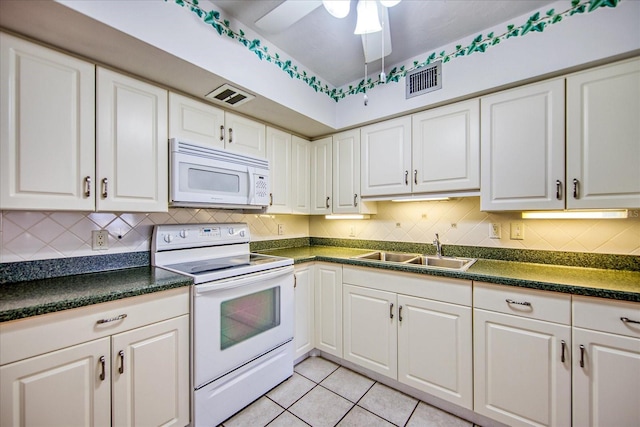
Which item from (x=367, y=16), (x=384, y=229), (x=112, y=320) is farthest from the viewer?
(x=384, y=229)

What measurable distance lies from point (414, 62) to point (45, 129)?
2357 millimetres

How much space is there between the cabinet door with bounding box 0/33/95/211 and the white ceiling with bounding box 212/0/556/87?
0.85 meters

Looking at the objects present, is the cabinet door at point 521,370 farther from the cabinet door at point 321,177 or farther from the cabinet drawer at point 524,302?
the cabinet door at point 321,177

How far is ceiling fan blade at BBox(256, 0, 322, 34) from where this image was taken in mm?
1416

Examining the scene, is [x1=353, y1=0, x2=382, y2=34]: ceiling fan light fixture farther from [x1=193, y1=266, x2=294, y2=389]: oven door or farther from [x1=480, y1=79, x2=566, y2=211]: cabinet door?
[x1=193, y1=266, x2=294, y2=389]: oven door

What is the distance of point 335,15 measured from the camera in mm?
1351

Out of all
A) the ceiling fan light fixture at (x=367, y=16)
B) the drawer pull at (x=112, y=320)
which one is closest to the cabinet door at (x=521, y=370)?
the ceiling fan light fixture at (x=367, y=16)

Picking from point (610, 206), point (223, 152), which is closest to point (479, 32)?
point (610, 206)

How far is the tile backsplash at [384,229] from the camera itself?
4.93 feet

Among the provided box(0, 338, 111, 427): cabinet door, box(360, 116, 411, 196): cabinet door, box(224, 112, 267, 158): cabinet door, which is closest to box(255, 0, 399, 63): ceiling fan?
box(360, 116, 411, 196): cabinet door

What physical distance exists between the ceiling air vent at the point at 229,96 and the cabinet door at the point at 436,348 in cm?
176

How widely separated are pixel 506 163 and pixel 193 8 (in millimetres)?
2090

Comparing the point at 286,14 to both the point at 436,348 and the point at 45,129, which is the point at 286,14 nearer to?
the point at 45,129

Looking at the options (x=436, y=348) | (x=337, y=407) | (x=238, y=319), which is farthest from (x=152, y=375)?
(x=436, y=348)
